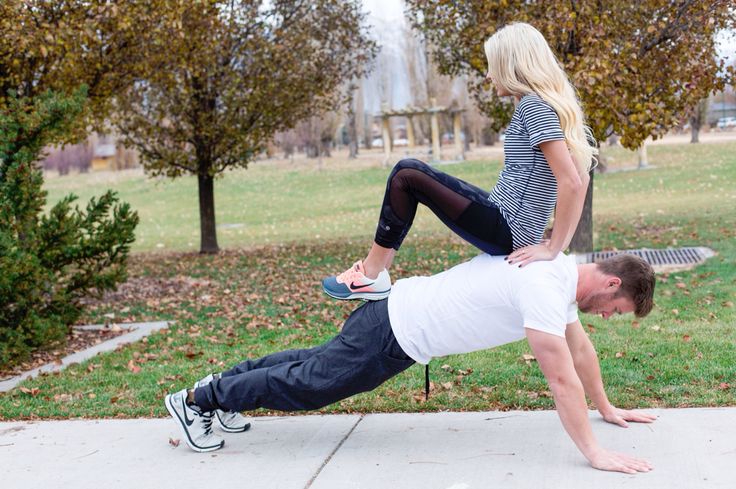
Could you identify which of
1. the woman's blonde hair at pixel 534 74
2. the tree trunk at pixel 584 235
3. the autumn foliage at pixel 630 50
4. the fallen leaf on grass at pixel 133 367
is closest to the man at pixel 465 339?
the woman's blonde hair at pixel 534 74

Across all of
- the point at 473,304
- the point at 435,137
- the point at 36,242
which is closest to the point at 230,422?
the point at 473,304

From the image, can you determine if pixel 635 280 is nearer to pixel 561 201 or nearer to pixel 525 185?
pixel 561 201

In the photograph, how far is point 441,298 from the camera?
158 inches

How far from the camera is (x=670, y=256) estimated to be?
11.0 m

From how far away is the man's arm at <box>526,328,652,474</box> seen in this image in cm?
368

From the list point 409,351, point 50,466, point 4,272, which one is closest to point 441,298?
point 409,351

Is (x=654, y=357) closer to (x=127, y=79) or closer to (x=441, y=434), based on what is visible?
(x=441, y=434)

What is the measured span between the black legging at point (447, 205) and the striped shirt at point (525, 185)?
0.18ft

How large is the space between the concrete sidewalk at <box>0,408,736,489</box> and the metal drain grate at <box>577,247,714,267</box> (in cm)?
617

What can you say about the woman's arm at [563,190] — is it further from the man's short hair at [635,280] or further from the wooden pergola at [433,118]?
the wooden pergola at [433,118]

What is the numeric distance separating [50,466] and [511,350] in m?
Answer: 3.35

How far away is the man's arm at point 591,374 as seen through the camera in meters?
4.23

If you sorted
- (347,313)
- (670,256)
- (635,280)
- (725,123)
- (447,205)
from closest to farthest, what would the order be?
(635,280), (447,205), (347,313), (670,256), (725,123)

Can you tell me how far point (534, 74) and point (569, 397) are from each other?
1451mm
